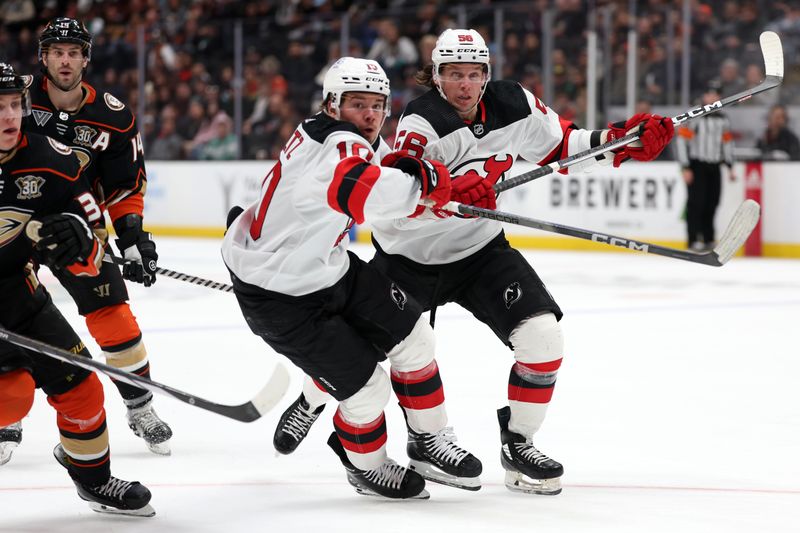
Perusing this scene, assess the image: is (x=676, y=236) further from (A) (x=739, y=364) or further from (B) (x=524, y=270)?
(B) (x=524, y=270)

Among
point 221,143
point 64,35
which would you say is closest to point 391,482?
point 64,35

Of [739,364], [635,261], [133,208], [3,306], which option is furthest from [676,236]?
[3,306]

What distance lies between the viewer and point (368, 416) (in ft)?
9.56

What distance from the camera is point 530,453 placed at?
9.94 feet

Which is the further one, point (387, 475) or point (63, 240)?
point (387, 475)

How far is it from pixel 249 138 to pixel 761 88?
27.1 feet

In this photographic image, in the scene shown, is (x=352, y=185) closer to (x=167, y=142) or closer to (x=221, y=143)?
(x=221, y=143)

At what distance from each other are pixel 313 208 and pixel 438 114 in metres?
0.59

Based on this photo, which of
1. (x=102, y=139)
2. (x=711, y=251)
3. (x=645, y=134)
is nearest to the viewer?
(x=711, y=251)

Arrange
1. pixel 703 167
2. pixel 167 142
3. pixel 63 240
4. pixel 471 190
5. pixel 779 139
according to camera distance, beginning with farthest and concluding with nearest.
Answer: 1. pixel 167 142
2. pixel 779 139
3. pixel 703 167
4. pixel 471 190
5. pixel 63 240

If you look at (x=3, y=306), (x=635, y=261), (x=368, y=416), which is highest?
(x=3, y=306)

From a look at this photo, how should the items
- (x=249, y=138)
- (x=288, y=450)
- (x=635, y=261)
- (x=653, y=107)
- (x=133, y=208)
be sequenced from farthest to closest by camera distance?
(x=249, y=138), (x=653, y=107), (x=635, y=261), (x=133, y=208), (x=288, y=450)

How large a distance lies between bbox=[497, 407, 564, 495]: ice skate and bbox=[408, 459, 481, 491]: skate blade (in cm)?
9

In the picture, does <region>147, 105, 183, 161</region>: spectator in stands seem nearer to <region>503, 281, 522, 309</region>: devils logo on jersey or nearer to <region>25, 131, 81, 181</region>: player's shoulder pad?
<region>503, 281, 522, 309</region>: devils logo on jersey
